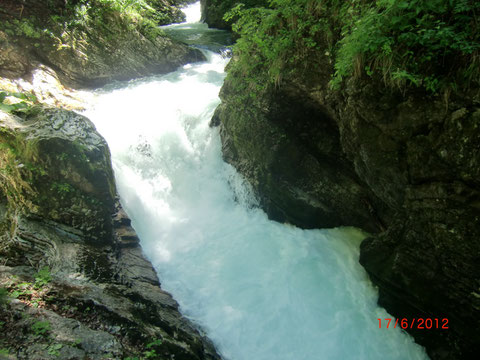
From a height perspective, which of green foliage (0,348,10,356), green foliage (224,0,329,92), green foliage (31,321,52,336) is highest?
green foliage (224,0,329,92)

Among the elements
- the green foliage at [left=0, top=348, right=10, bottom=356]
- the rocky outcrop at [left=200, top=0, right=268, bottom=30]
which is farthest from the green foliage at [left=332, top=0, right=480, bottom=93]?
the rocky outcrop at [left=200, top=0, right=268, bottom=30]

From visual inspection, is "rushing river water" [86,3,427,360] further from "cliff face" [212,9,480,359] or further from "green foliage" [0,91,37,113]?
"green foliage" [0,91,37,113]

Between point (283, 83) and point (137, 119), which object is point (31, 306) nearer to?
point (283, 83)

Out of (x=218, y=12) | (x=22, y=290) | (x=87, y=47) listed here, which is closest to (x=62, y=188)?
(x=22, y=290)

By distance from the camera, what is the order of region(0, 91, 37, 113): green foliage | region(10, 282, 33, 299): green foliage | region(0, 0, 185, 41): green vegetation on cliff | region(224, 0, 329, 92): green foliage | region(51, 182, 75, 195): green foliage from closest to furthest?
region(0, 91, 37, 113): green foliage < region(10, 282, 33, 299): green foliage < region(224, 0, 329, 92): green foliage < region(51, 182, 75, 195): green foliage < region(0, 0, 185, 41): green vegetation on cliff

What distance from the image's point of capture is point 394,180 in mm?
3883

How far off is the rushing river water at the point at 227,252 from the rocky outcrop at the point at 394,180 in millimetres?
520

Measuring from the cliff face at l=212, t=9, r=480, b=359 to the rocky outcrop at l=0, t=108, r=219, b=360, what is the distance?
3.01 metres

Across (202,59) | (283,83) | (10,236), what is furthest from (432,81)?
(202,59)

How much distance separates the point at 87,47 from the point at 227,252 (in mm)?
8409

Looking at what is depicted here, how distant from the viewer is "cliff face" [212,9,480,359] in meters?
3.18

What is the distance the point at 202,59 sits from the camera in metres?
11.8

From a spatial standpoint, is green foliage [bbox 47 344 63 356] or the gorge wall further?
the gorge wall

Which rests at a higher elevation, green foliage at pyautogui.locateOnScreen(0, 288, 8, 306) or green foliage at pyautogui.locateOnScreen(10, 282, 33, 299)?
green foliage at pyautogui.locateOnScreen(0, 288, 8, 306)
